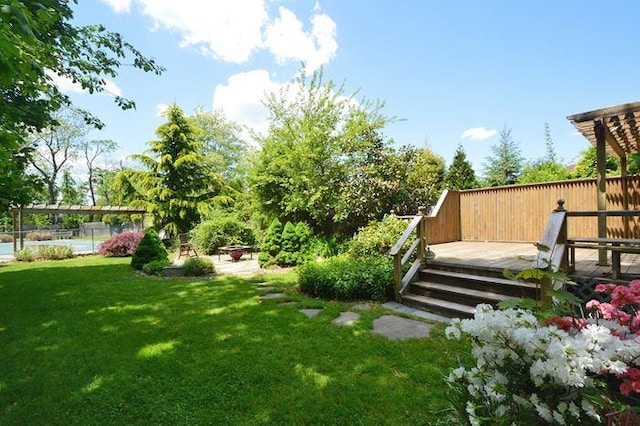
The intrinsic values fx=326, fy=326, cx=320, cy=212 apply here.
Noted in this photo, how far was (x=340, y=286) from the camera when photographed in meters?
5.52

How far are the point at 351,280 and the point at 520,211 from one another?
18.2ft

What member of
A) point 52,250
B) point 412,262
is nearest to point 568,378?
point 412,262

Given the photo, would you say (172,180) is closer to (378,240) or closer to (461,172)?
(378,240)

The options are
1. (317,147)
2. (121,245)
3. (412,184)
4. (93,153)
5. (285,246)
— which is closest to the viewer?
(285,246)

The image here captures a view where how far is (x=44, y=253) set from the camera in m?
12.7

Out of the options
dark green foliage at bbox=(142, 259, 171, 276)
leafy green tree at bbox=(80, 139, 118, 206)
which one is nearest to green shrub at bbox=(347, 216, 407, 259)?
dark green foliage at bbox=(142, 259, 171, 276)

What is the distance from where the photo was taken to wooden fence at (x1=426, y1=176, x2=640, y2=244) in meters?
7.08

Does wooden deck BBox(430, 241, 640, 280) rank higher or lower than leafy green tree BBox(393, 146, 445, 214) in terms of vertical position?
lower

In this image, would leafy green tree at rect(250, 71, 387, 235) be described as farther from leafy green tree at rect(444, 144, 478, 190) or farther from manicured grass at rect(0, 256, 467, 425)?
leafy green tree at rect(444, 144, 478, 190)

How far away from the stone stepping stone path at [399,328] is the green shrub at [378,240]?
2702 mm

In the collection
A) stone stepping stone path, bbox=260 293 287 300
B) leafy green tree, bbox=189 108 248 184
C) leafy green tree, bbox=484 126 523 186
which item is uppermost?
leafy green tree, bbox=189 108 248 184

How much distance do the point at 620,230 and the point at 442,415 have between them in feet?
24.4

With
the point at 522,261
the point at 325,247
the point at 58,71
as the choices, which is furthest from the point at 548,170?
the point at 58,71

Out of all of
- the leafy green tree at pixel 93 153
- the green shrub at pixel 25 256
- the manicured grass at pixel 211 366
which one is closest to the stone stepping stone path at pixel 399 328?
the manicured grass at pixel 211 366
